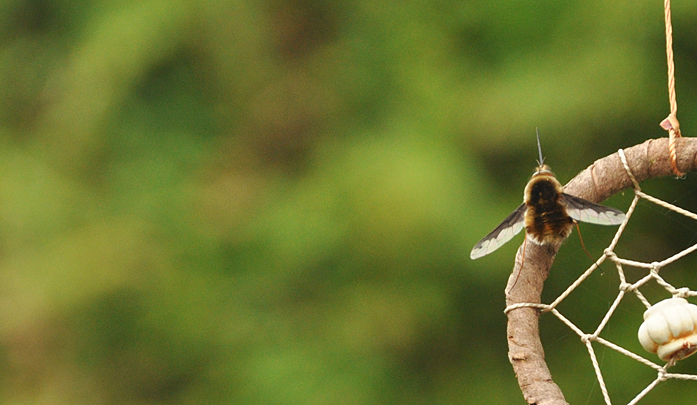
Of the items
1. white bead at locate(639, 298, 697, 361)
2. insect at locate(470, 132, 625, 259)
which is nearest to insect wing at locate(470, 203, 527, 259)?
insect at locate(470, 132, 625, 259)

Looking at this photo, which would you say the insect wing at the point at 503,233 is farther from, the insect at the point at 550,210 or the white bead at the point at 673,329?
the white bead at the point at 673,329

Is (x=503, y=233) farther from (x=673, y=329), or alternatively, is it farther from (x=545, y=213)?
(x=673, y=329)

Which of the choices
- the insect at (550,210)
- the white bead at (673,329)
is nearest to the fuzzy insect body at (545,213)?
the insect at (550,210)

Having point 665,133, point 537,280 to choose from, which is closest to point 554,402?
point 537,280

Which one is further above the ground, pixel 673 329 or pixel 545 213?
pixel 545 213

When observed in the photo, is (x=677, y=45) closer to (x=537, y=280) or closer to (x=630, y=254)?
(x=630, y=254)

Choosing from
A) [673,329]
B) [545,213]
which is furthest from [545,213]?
[673,329]

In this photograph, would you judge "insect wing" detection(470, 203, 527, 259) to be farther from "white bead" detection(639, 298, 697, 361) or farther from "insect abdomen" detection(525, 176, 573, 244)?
"white bead" detection(639, 298, 697, 361)
